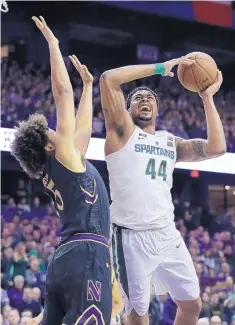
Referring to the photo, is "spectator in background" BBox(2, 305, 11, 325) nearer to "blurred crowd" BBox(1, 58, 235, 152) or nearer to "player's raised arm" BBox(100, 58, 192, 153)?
"player's raised arm" BBox(100, 58, 192, 153)

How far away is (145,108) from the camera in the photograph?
4906mm

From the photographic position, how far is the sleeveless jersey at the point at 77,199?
3.59 meters

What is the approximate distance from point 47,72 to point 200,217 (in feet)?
18.3

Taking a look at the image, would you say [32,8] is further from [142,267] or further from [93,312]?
[93,312]

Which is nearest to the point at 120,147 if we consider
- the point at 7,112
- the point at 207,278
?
the point at 207,278

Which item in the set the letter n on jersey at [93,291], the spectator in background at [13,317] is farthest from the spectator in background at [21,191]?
the letter n on jersey at [93,291]

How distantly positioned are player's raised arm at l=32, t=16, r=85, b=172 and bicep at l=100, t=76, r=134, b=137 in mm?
975

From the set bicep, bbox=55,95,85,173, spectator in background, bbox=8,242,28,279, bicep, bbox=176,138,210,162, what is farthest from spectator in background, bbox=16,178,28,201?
bicep, bbox=55,95,85,173

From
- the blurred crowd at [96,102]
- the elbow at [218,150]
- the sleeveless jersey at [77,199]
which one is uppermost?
the blurred crowd at [96,102]

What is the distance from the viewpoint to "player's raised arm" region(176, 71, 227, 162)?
4.89 meters

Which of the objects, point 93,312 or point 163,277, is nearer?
point 93,312

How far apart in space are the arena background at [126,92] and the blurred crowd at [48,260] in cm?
2

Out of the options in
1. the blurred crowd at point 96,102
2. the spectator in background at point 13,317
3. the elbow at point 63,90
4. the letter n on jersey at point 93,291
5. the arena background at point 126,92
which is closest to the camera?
the letter n on jersey at point 93,291

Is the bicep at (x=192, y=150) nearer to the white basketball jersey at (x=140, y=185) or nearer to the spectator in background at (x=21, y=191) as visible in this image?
the white basketball jersey at (x=140, y=185)
